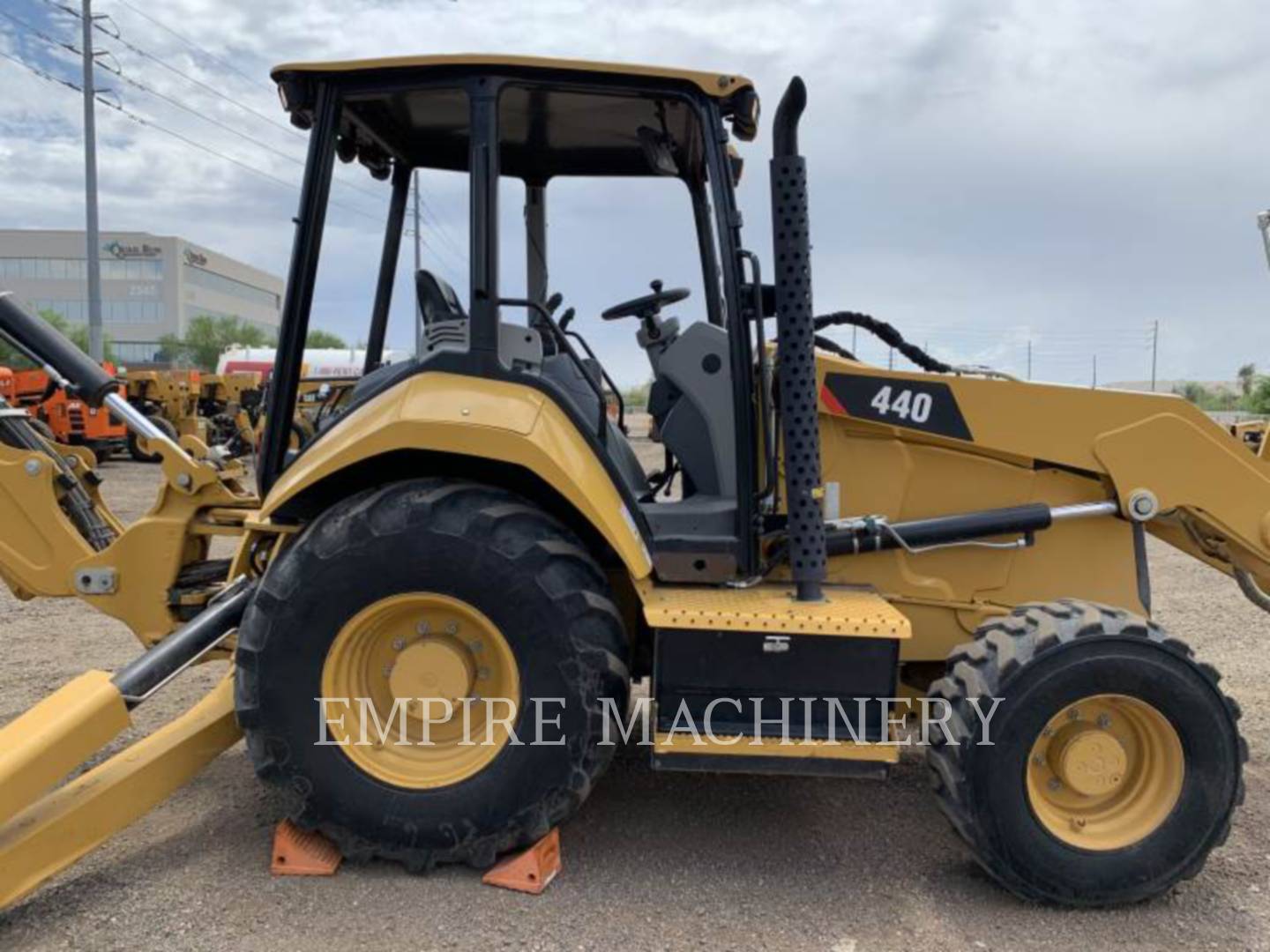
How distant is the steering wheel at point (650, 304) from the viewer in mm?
3781

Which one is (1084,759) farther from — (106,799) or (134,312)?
(134,312)

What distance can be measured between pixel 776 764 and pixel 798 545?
724mm

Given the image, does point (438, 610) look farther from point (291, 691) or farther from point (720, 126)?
point (720, 126)

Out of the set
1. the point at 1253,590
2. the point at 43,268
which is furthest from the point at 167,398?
the point at 43,268

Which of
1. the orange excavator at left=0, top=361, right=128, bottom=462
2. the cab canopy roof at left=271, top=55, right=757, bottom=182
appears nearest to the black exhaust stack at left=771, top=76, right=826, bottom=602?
the cab canopy roof at left=271, top=55, right=757, bottom=182

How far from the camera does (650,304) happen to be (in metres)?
3.79

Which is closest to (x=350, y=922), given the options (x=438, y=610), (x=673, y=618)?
(x=438, y=610)

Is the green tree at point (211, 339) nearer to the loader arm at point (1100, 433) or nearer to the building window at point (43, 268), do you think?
the building window at point (43, 268)

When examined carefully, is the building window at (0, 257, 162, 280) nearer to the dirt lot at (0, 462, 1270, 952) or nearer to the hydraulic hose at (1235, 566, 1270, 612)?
the dirt lot at (0, 462, 1270, 952)

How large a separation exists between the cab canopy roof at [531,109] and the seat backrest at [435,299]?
1.93 ft

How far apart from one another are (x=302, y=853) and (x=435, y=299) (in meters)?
2.00

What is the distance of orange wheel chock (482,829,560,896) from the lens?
3096 millimetres

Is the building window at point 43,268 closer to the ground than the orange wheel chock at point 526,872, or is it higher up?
higher up

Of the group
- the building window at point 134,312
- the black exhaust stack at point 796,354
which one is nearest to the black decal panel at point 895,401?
the black exhaust stack at point 796,354
